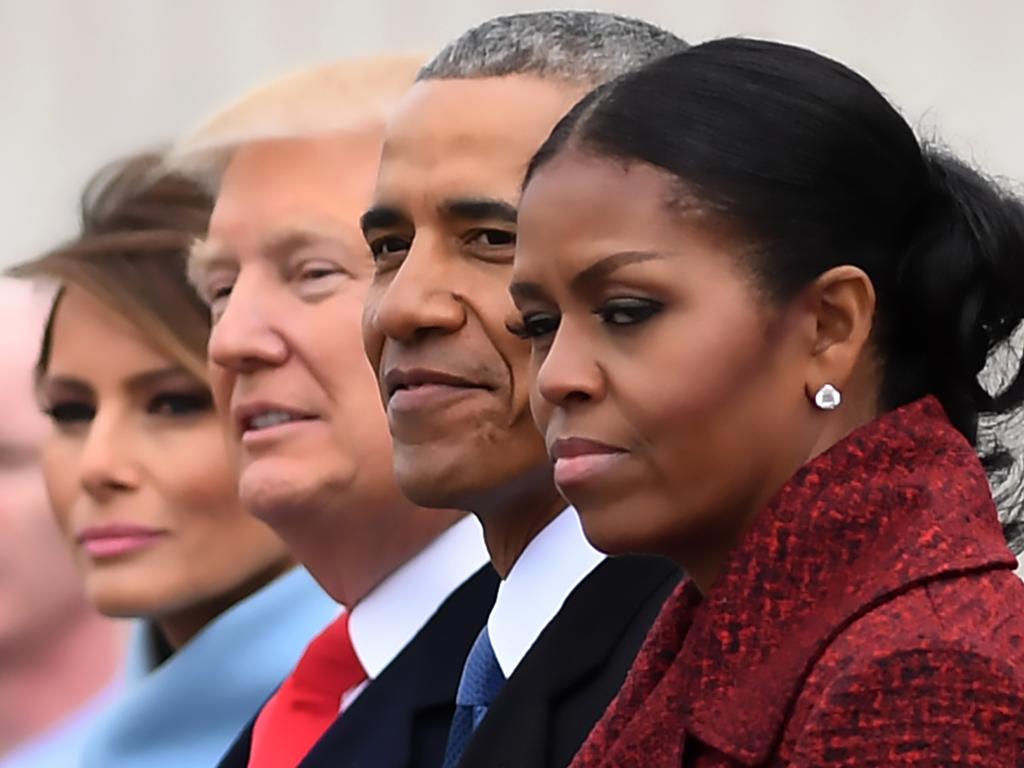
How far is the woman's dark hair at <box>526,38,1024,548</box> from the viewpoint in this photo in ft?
4.11

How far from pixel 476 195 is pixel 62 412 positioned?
997 millimetres

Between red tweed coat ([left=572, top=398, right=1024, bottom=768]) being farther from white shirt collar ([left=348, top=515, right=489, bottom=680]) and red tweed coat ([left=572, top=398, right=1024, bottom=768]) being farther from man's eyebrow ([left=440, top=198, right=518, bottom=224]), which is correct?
white shirt collar ([left=348, top=515, right=489, bottom=680])

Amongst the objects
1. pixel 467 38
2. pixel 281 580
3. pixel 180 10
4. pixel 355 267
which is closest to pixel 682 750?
pixel 467 38

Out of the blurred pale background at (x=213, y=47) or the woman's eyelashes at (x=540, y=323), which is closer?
the woman's eyelashes at (x=540, y=323)

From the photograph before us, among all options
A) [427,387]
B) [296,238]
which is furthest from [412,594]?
[427,387]

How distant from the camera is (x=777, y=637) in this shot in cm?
119

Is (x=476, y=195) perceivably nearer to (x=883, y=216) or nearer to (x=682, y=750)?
(x=883, y=216)

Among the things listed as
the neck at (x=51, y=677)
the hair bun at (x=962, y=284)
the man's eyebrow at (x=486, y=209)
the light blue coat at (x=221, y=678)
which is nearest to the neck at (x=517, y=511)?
the man's eyebrow at (x=486, y=209)

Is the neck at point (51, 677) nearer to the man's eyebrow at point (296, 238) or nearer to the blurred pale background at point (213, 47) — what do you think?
the man's eyebrow at point (296, 238)

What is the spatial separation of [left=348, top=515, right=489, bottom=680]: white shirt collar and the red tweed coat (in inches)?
29.0

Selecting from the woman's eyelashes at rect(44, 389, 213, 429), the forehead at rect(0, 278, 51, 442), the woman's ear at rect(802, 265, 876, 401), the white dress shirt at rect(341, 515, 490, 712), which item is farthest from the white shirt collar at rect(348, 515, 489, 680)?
the forehead at rect(0, 278, 51, 442)

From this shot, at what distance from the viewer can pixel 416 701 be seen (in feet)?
6.13

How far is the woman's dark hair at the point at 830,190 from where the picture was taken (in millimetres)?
1253

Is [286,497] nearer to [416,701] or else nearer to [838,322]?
[416,701]
